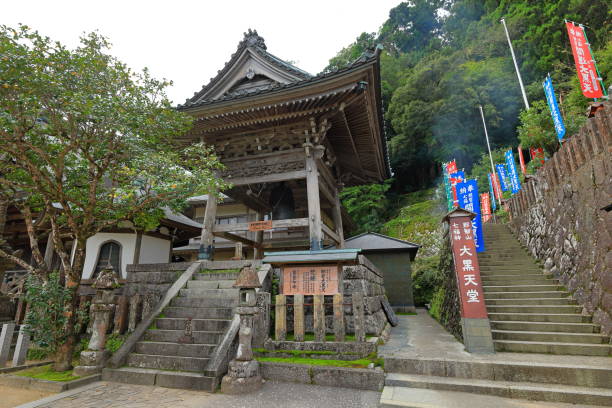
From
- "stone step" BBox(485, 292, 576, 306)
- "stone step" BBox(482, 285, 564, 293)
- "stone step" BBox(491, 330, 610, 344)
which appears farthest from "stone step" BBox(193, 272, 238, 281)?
"stone step" BBox(482, 285, 564, 293)

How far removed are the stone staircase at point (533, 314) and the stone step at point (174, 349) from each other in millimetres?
5623

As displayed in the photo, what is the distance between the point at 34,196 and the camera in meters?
6.29

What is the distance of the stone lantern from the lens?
4.30 meters

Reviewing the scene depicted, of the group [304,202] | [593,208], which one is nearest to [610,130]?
[593,208]

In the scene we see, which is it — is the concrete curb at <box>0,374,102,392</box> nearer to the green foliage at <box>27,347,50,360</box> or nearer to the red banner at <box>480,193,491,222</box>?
the green foliage at <box>27,347,50,360</box>

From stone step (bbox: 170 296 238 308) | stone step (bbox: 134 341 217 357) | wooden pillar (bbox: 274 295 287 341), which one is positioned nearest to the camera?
stone step (bbox: 134 341 217 357)

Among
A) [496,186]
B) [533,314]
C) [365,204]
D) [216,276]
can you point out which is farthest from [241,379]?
[496,186]

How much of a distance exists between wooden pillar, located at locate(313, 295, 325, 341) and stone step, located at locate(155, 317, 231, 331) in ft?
5.77

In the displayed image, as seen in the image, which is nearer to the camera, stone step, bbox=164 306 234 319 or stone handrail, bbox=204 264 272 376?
stone handrail, bbox=204 264 272 376

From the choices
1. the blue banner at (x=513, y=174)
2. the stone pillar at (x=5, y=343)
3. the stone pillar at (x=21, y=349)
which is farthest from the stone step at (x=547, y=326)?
the blue banner at (x=513, y=174)

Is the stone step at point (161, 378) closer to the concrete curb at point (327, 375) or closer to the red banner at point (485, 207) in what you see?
the concrete curb at point (327, 375)

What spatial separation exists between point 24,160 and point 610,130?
11.5m

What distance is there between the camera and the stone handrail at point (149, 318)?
5152mm

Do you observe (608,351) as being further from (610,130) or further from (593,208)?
(610,130)
